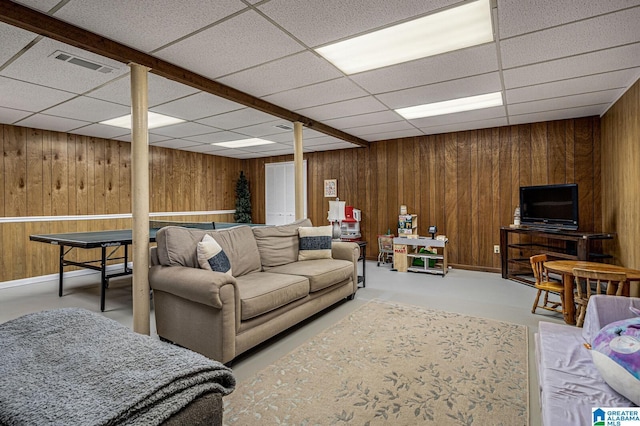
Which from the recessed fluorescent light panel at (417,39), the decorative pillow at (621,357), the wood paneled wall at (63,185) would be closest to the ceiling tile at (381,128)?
the recessed fluorescent light panel at (417,39)

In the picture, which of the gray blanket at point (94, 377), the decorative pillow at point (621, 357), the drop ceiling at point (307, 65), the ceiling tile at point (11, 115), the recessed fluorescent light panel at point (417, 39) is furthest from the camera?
the ceiling tile at point (11, 115)

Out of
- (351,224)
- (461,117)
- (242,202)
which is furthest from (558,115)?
(242,202)

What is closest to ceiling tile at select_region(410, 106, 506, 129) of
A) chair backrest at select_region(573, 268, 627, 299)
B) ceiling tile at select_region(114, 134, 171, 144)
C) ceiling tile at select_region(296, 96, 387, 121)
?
ceiling tile at select_region(296, 96, 387, 121)

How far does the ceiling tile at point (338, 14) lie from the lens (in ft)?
7.33

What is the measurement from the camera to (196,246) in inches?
118

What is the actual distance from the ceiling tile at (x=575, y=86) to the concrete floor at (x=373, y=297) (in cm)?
249

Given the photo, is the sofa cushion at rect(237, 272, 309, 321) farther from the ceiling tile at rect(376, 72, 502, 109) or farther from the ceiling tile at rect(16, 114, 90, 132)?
the ceiling tile at rect(16, 114, 90, 132)

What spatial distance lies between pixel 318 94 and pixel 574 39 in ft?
7.97

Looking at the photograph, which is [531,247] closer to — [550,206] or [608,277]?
[550,206]

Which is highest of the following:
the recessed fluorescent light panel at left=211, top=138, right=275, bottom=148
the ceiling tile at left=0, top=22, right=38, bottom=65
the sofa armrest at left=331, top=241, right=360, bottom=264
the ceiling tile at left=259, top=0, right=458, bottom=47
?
the recessed fluorescent light panel at left=211, top=138, right=275, bottom=148

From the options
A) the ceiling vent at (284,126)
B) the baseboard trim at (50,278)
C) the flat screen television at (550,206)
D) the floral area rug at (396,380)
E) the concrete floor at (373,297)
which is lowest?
the floral area rug at (396,380)

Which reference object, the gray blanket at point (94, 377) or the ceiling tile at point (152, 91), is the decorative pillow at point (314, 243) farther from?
the gray blanket at point (94, 377)

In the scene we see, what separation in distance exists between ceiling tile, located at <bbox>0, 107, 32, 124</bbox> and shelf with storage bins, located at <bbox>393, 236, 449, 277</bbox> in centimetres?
579

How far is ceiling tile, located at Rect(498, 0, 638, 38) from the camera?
2221 mm
